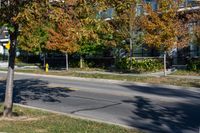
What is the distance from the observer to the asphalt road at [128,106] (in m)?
11.7

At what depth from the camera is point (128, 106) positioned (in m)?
15.1

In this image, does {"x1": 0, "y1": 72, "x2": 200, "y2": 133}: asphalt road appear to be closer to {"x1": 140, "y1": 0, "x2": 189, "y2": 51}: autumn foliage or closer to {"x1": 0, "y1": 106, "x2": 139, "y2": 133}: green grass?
{"x1": 0, "y1": 106, "x2": 139, "y2": 133}: green grass

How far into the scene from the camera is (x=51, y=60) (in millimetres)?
49188

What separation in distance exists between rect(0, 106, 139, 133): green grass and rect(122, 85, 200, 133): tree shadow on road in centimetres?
122

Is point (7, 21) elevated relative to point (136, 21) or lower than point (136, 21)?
lower

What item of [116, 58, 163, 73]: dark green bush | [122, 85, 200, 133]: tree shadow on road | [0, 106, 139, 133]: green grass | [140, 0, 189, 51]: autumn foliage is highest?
[140, 0, 189, 51]: autumn foliage

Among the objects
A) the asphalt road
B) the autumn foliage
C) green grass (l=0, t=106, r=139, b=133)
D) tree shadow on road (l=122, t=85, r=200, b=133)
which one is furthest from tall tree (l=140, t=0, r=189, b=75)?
green grass (l=0, t=106, r=139, b=133)

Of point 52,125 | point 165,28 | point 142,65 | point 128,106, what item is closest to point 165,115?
point 128,106

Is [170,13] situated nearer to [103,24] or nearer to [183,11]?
[183,11]

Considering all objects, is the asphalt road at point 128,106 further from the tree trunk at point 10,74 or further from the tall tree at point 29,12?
the tall tree at point 29,12

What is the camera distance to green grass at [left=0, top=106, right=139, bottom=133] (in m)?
9.70

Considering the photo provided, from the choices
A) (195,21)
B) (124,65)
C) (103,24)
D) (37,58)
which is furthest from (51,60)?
(103,24)

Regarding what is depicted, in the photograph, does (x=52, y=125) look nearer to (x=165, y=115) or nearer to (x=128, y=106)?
(x=165, y=115)

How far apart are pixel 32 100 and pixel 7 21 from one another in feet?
23.1
